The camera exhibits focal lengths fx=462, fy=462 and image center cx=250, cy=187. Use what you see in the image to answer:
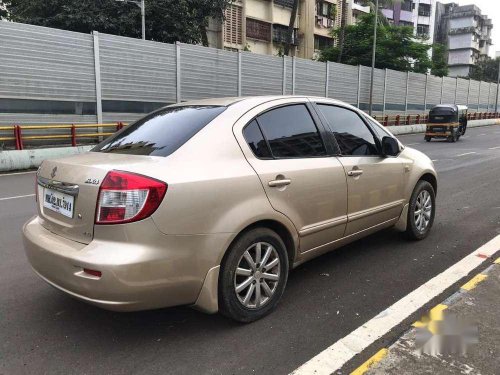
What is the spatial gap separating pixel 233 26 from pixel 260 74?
522 inches

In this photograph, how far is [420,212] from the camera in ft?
17.5

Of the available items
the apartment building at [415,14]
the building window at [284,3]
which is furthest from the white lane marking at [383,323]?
the apartment building at [415,14]

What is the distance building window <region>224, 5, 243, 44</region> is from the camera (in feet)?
113

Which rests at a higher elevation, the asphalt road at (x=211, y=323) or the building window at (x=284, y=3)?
the building window at (x=284, y=3)

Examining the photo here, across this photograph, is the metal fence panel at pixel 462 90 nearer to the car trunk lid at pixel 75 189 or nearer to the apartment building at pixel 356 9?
the apartment building at pixel 356 9

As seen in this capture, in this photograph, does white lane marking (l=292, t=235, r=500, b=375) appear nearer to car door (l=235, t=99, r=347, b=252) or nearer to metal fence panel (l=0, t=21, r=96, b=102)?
car door (l=235, t=99, r=347, b=252)

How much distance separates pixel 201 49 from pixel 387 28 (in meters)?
22.0

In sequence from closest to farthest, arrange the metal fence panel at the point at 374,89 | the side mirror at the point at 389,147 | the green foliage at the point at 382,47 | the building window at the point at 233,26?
the side mirror at the point at 389,147
the metal fence panel at the point at 374,89
the building window at the point at 233,26
the green foliage at the point at 382,47

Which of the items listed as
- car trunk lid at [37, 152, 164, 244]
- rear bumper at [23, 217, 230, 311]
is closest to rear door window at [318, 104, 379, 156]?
rear bumper at [23, 217, 230, 311]

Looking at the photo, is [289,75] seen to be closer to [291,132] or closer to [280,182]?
[291,132]

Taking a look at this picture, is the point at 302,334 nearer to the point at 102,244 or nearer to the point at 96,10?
the point at 102,244

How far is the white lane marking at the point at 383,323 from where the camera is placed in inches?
112

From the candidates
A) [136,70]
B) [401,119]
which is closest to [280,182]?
[136,70]

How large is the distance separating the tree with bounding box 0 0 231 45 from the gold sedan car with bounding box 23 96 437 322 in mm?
21222
